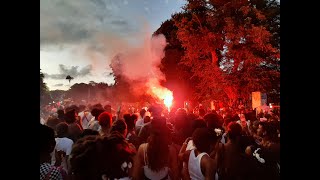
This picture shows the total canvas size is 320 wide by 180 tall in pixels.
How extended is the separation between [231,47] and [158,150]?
18.9m

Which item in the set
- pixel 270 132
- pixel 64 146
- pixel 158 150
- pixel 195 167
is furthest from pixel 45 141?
pixel 270 132

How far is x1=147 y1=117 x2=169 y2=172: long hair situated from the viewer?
15.6 feet

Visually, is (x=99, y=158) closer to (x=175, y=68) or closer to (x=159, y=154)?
(x=159, y=154)

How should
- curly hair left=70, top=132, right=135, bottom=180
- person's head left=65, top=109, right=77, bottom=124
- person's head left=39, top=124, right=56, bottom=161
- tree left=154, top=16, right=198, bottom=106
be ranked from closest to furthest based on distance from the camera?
curly hair left=70, top=132, right=135, bottom=180 < person's head left=39, top=124, right=56, bottom=161 < person's head left=65, top=109, right=77, bottom=124 < tree left=154, top=16, right=198, bottom=106

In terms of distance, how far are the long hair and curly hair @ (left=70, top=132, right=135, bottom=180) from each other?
1.15 meters

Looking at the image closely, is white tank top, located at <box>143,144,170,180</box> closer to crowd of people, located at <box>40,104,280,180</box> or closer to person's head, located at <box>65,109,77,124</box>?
crowd of people, located at <box>40,104,280,180</box>

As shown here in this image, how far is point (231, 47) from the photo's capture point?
2283 cm

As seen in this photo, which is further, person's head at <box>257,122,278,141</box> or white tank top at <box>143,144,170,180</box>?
person's head at <box>257,122,278,141</box>

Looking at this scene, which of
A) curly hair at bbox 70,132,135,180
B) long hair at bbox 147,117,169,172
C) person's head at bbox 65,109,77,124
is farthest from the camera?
person's head at bbox 65,109,77,124

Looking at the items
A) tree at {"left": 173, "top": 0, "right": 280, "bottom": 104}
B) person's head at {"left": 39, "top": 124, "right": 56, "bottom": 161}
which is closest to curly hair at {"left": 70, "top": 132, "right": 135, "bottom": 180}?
person's head at {"left": 39, "top": 124, "right": 56, "bottom": 161}

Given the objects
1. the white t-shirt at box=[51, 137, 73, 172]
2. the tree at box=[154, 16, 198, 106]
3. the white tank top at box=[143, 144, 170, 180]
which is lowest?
the white tank top at box=[143, 144, 170, 180]

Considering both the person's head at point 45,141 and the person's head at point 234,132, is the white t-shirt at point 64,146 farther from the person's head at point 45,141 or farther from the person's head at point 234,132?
the person's head at point 234,132
